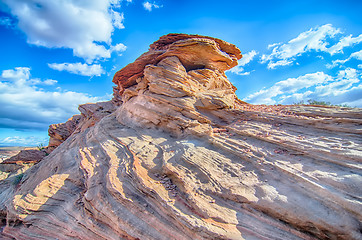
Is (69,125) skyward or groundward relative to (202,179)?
skyward

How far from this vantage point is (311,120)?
9117 mm

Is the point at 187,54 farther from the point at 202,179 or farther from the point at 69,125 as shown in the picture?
the point at 69,125

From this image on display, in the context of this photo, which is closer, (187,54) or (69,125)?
(187,54)

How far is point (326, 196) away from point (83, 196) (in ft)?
30.1

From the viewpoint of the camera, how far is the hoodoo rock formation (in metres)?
5.25

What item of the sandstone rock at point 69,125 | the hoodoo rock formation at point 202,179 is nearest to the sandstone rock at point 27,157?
the sandstone rock at point 69,125

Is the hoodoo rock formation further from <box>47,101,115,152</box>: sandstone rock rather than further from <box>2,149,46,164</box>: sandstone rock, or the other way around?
<box>2,149,46,164</box>: sandstone rock

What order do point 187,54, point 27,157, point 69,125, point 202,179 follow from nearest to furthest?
1. point 202,179
2. point 187,54
3. point 27,157
4. point 69,125

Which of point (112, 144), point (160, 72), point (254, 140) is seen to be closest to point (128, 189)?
point (112, 144)

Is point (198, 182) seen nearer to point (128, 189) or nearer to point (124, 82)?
point (128, 189)

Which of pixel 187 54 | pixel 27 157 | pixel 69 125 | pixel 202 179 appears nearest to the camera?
pixel 202 179

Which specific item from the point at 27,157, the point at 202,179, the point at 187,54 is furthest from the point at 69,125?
the point at 202,179

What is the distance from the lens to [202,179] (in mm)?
7031

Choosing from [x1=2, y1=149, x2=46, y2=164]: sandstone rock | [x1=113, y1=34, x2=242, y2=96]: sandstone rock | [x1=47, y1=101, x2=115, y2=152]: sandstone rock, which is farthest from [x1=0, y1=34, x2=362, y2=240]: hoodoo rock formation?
[x1=2, y1=149, x2=46, y2=164]: sandstone rock
